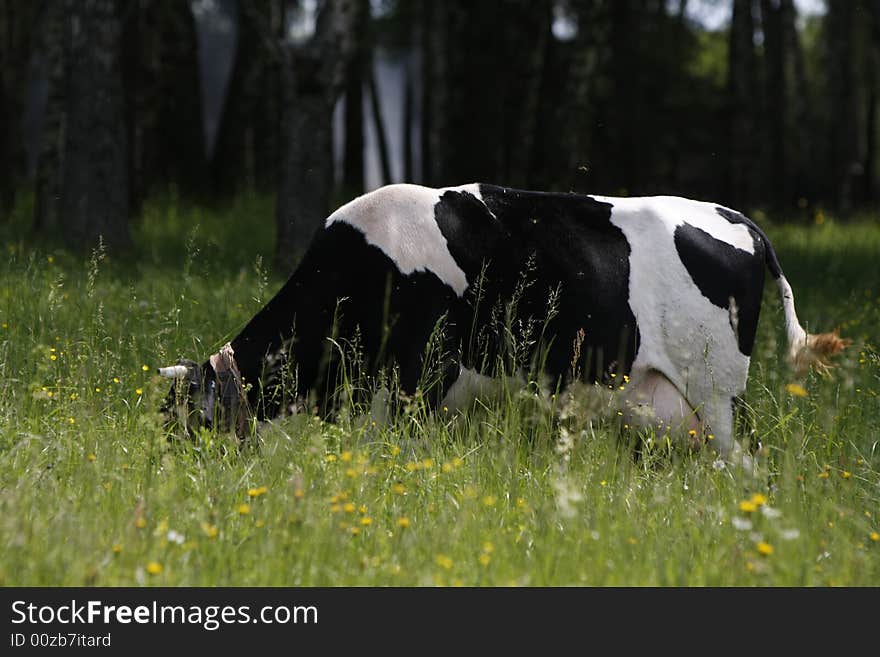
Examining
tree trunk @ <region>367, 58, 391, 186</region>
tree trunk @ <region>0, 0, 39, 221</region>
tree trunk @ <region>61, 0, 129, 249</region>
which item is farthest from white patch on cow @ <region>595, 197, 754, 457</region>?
tree trunk @ <region>367, 58, 391, 186</region>

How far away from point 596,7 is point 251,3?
213 inches

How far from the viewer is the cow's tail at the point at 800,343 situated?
18.2 feet

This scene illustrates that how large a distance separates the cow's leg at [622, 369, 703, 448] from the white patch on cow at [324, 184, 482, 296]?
94cm

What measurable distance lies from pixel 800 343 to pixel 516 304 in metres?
1.46

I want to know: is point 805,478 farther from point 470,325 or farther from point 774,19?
point 774,19

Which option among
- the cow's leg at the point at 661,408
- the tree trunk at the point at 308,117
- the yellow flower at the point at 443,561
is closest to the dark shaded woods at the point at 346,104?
the tree trunk at the point at 308,117

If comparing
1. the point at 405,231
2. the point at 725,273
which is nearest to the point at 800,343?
the point at 725,273

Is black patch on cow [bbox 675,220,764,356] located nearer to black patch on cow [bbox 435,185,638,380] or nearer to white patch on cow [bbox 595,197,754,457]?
white patch on cow [bbox 595,197,754,457]

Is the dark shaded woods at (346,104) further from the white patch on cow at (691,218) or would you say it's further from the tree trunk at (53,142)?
the white patch on cow at (691,218)

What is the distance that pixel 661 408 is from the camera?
531 cm

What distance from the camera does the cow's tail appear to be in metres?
5.55

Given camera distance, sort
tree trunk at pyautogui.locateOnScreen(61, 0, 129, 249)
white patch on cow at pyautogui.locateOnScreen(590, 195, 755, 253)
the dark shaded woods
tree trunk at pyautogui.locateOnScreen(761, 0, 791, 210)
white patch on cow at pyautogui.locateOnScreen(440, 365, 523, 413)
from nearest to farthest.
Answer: white patch on cow at pyautogui.locateOnScreen(440, 365, 523, 413) < white patch on cow at pyautogui.locateOnScreen(590, 195, 755, 253) < the dark shaded woods < tree trunk at pyautogui.locateOnScreen(61, 0, 129, 249) < tree trunk at pyautogui.locateOnScreen(761, 0, 791, 210)

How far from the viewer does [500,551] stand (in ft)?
12.1
